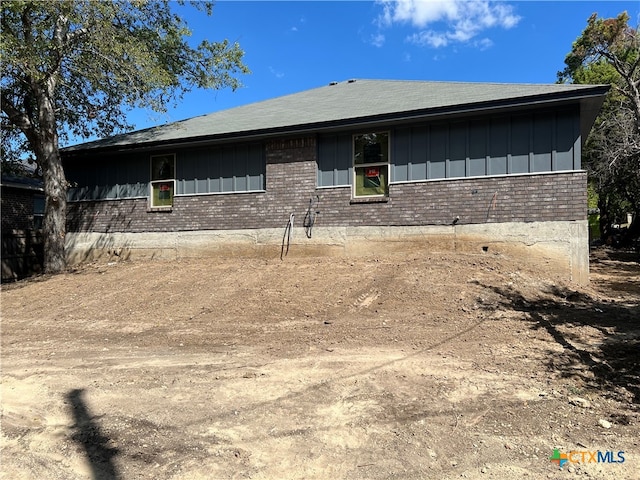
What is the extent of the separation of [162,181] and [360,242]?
21.1 feet

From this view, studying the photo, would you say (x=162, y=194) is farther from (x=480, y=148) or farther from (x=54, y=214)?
(x=480, y=148)

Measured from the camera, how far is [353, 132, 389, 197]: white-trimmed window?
10.7 metres

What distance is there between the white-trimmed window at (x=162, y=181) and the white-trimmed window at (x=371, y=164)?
18.3 feet

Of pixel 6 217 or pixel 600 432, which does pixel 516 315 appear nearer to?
pixel 600 432

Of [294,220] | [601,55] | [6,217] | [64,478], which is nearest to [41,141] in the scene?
[294,220]

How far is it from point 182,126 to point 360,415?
41.8 feet

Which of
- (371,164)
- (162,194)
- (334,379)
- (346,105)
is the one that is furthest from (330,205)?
(334,379)

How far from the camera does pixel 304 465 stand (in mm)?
2939

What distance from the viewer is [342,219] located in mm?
10828

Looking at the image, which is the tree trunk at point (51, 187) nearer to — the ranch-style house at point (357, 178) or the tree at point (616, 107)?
the ranch-style house at point (357, 178)

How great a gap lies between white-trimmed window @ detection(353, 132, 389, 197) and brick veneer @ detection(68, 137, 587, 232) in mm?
313

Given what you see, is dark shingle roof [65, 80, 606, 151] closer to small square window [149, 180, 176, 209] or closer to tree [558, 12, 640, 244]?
small square window [149, 180, 176, 209]

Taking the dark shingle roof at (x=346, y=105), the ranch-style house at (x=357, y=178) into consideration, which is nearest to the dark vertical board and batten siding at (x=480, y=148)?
the ranch-style house at (x=357, y=178)

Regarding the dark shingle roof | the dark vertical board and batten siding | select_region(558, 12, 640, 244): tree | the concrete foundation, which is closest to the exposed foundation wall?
the concrete foundation
